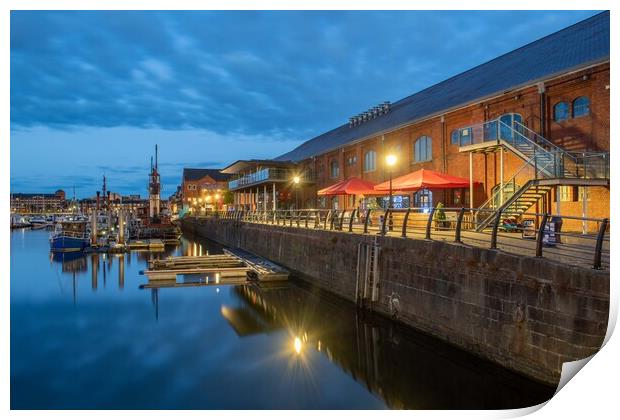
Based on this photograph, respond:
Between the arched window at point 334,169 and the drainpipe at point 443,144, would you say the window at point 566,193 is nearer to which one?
the drainpipe at point 443,144

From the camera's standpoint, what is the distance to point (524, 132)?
19719 millimetres

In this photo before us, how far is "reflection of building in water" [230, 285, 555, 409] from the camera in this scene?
9.09m

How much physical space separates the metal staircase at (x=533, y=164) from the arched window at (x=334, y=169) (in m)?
18.9

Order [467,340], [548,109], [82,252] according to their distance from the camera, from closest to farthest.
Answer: [467,340] → [548,109] → [82,252]

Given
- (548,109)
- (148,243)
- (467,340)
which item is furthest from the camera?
(148,243)

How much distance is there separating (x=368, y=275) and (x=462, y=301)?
465 centimetres

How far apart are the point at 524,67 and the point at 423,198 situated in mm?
8683

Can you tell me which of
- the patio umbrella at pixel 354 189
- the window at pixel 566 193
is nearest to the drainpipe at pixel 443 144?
the patio umbrella at pixel 354 189

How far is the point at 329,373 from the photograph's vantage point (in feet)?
36.0

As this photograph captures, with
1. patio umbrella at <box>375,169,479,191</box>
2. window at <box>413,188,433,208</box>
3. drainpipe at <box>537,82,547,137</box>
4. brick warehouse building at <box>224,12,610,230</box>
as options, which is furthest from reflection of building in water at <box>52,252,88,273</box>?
drainpipe at <box>537,82,547,137</box>

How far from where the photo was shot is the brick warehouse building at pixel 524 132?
53.7 ft
